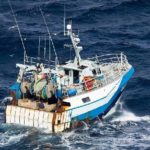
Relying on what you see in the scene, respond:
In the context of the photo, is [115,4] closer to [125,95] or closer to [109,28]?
[109,28]

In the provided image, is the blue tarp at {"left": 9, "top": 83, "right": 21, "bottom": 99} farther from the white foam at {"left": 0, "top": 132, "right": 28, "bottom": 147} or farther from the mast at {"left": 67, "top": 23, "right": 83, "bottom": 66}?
the mast at {"left": 67, "top": 23, "right": 83, "bottom": 66}

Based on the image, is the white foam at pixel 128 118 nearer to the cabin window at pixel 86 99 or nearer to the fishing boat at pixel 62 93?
the fishing boat at pixel 62 93

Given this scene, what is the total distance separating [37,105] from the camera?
78688mm

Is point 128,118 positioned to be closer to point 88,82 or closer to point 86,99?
point 86,99

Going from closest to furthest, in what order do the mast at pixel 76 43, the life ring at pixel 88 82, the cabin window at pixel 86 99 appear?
the cabin window at pixel 86 99 < the life ring at pixel 88 82 < the mast at pixel 76 43

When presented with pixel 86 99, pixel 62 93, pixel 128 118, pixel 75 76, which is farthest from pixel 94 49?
pixel 62 93

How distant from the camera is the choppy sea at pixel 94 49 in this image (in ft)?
249

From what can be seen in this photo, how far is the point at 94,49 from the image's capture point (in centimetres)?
9681

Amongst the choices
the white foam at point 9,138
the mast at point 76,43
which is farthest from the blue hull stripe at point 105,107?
the white foam at point 9,138

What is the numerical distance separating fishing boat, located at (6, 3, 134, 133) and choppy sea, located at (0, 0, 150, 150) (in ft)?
2.98

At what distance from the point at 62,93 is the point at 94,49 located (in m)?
18.6

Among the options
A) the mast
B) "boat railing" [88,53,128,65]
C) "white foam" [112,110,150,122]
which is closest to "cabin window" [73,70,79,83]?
the mast

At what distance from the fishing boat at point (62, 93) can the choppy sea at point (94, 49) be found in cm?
91

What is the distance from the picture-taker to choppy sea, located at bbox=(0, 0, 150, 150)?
2987 inches
